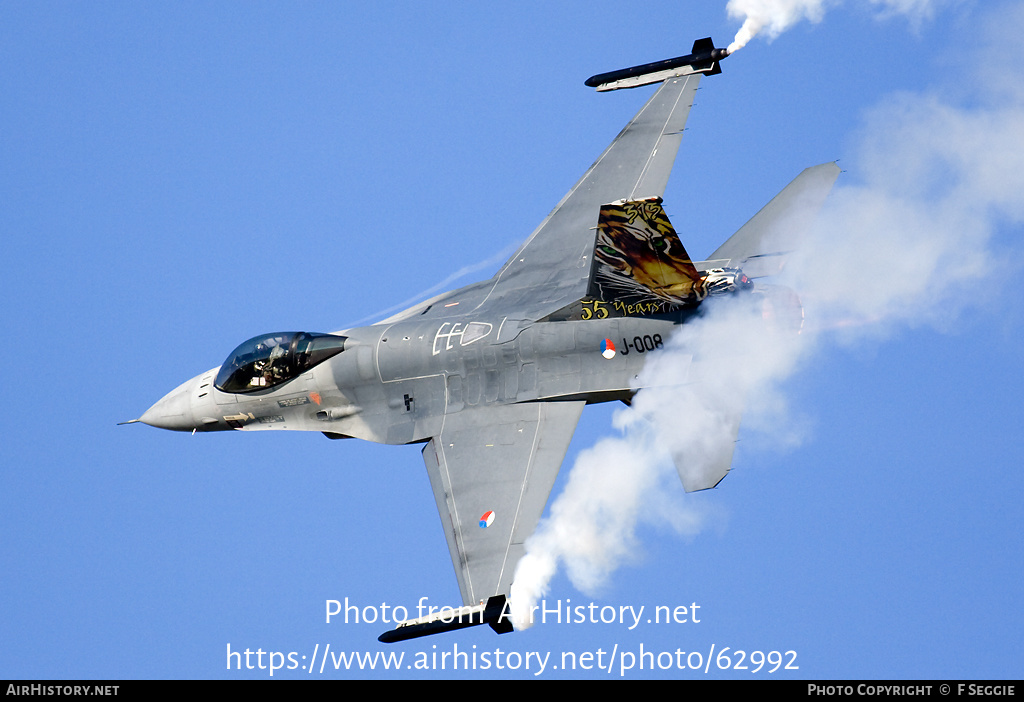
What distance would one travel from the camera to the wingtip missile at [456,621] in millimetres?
17234

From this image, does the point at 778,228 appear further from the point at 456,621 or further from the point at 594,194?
the point at 456,621

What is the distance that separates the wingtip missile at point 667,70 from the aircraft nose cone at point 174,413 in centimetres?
946

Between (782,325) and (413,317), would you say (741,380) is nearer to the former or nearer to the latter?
(782,325)

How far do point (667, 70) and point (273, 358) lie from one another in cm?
906

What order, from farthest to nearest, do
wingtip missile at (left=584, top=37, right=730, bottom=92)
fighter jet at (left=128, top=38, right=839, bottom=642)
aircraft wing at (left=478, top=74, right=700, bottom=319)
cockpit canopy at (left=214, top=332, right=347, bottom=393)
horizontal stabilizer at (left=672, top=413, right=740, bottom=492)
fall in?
wingtip missile at (left=584, top=37, right=730, bottom=92) → aircraft wing at (left=478, top=74, right=700, bottom=319) → cockpit canopy at (left=214, top=332, right=347, bottom=393) → fighter jet at (left=128, top=38, right=839, bottom=642) → horizontal stabilizer at (left=672, top=413, right=740, bottom=492)

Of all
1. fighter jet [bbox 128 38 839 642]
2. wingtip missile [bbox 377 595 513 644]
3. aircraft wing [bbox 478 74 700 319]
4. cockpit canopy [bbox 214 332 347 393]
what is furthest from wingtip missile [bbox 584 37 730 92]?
wingtip missile [bbox 377 595 513 644]

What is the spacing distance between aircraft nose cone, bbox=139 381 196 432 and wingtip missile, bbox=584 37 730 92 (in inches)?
373

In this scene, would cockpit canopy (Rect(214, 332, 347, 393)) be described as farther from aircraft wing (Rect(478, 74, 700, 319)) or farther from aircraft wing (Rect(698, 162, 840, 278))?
aircraft wing (Rect(698, 162, 840, 278))

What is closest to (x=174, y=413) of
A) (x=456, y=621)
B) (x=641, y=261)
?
(x=456, y=621)

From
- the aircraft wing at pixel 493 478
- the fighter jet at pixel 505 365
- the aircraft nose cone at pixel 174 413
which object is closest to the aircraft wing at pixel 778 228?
the fighter jet at pixel 505 365

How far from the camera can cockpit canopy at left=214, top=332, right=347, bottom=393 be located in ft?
68.0

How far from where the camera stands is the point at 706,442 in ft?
58.7

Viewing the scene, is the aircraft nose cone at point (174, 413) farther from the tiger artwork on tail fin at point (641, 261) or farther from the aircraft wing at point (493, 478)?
the tiger artwork on tail fin at point (641, 261)
